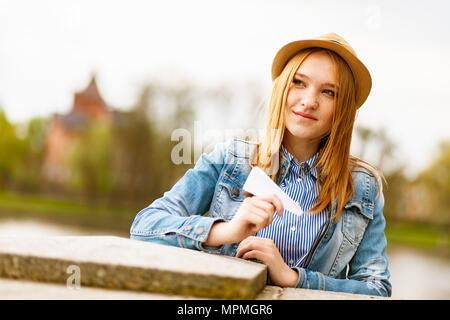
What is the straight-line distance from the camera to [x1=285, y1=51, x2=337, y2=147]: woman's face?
7.36ft

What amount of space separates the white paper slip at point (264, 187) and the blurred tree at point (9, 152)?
42.5m

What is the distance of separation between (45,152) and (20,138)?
268 centimetres

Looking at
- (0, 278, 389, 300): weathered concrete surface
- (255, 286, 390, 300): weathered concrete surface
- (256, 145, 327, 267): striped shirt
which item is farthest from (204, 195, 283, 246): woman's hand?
(256, 145, 327, 267): striped shirt

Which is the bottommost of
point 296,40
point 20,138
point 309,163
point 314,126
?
point 20,138

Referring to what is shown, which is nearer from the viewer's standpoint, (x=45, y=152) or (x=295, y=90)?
(x=295, y=90)

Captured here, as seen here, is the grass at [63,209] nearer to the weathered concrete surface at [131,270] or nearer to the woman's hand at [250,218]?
the woman's hand at [250,218]

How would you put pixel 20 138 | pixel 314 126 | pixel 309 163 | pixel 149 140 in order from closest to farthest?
pixel 314 126, pixel 309 163, pixel 149 140, pixel 20 138

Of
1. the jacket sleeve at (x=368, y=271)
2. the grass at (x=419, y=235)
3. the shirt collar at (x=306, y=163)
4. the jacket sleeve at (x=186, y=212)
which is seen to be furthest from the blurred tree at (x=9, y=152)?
the jacket sleeve at (x=368, y=271)

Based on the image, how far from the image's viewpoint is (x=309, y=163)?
7.95ft

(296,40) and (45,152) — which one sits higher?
(296,40)

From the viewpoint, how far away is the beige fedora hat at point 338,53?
2270mm
